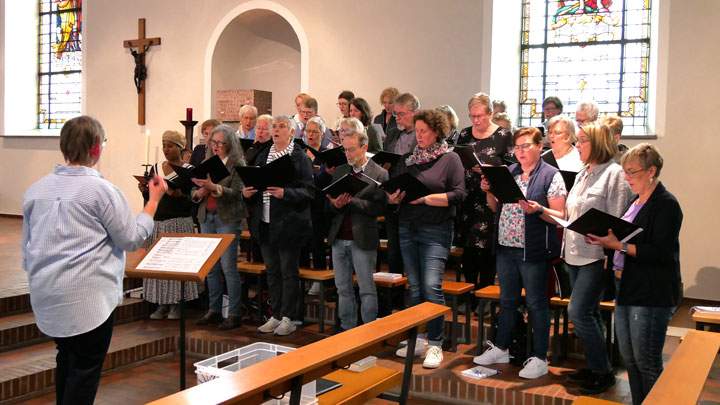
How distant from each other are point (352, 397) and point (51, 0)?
410 inches

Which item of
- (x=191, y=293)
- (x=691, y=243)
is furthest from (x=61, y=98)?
(x=691, y=243)

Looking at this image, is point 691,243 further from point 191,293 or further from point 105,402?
point 105,402

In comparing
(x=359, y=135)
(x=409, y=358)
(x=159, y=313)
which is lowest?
(x=159, y=313)

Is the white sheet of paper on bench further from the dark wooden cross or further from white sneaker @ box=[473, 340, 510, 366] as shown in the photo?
the dark wooden cross

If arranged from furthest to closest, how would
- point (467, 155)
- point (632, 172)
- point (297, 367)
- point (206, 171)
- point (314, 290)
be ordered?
point (314, 290), point (206, 171), point (467, 155), point (632, 172), point (297, 367)

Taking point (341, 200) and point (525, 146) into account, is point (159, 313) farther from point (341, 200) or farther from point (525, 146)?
point (525, 146)

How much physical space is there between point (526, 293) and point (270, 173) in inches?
67.0

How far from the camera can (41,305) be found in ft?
9.37

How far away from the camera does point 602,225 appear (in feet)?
10.8

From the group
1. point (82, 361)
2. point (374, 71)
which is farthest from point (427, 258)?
point (374, 71)

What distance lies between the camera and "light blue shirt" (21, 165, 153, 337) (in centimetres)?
282

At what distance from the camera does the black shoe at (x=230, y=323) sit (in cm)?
537

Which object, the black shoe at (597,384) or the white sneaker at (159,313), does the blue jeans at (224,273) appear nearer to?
the white sneaker at (159,313)

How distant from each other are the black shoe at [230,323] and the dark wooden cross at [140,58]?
17.0 feet
